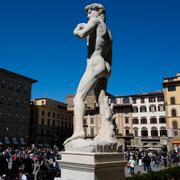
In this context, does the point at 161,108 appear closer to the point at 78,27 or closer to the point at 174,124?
Result: the point at 174,124

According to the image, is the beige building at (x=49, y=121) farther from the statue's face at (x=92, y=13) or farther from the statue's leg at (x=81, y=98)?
the statue's leg at (x=81, y=98)

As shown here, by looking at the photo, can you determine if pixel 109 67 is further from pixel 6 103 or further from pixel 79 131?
pixel 6 103

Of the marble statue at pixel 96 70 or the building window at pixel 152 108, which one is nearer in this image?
the marble statue at pixel 96 70

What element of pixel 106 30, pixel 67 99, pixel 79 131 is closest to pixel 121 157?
pixel 79 131

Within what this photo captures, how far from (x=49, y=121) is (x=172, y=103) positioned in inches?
1336

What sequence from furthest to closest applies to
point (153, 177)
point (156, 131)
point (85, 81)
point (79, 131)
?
point (156, 131) → point (153, 177) → point (85, 81) → point (79, 131)

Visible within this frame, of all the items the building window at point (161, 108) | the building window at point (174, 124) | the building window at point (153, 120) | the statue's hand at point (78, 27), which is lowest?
the statue's hand at point (78, 27)

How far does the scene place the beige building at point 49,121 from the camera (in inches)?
2598

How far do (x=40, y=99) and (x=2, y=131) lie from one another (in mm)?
19513

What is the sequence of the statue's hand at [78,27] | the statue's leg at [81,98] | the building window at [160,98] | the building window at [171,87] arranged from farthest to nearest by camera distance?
the building window at [160,98] < the building window at [171,87] < the statue's hand at [78,27] < the statue's leg at [81,98]

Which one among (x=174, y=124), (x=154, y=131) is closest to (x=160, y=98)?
(x=154, y=131)

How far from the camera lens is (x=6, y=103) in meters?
54.8

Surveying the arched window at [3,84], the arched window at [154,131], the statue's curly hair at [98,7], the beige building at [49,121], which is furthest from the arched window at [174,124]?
the statue's curly hair at [98,7]

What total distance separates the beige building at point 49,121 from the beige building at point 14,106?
5.55m
